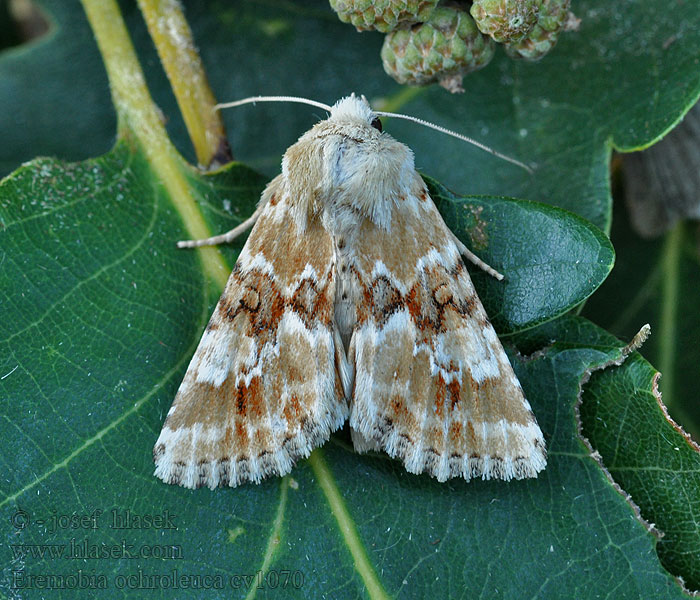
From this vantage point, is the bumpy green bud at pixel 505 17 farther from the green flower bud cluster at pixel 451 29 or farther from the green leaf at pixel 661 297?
the green leaf at pixel 661 297

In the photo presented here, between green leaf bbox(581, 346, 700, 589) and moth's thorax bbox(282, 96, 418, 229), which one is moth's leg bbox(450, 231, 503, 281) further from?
green leaf bbox(581, 346, 700, 589)

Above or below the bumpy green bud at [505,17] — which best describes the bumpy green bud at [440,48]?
below

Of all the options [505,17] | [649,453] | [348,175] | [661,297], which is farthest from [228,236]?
[661,297]

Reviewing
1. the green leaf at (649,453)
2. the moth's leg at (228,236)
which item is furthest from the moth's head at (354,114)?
the green leaf at (649,453)

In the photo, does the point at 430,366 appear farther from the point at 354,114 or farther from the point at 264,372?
the point at 354,114

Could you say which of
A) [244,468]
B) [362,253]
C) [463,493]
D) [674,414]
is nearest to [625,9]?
[362,253]
